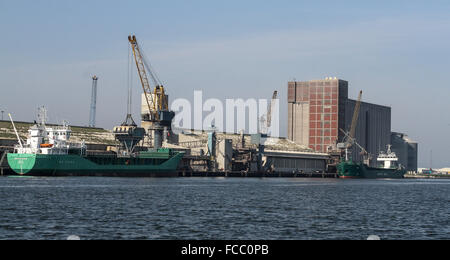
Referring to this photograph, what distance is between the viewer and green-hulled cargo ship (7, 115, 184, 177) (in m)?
152

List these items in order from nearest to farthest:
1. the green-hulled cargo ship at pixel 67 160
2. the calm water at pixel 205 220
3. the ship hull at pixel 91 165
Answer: the calm water at pixel 205 220
the ship hull at pixel 91 165
the green-hulled cargo ship at pixel 67 160

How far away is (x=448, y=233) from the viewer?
46.7 meters

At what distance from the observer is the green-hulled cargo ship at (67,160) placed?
497ft

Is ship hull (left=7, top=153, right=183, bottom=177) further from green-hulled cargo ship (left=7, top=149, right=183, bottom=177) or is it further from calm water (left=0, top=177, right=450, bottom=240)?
calm water (left=0, top=177, right=450, bottom=240)

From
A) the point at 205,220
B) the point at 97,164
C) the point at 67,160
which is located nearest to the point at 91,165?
the point at 97,164

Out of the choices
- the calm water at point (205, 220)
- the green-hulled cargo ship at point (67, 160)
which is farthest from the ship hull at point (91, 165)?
the calm water at point (205, 220)

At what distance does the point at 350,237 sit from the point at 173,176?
14908cm

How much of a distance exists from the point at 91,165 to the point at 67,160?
9.24m

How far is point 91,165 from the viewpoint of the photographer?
6580 inches

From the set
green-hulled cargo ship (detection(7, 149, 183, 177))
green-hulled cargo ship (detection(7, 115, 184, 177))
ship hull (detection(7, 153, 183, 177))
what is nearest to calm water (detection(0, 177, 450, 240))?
ship hull (detection(7, 153, 183, 177))

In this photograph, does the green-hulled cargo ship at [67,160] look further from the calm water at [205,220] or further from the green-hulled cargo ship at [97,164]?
the calm water at [205,220]

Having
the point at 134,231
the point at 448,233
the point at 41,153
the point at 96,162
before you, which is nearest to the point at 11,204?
the point at 134,231
